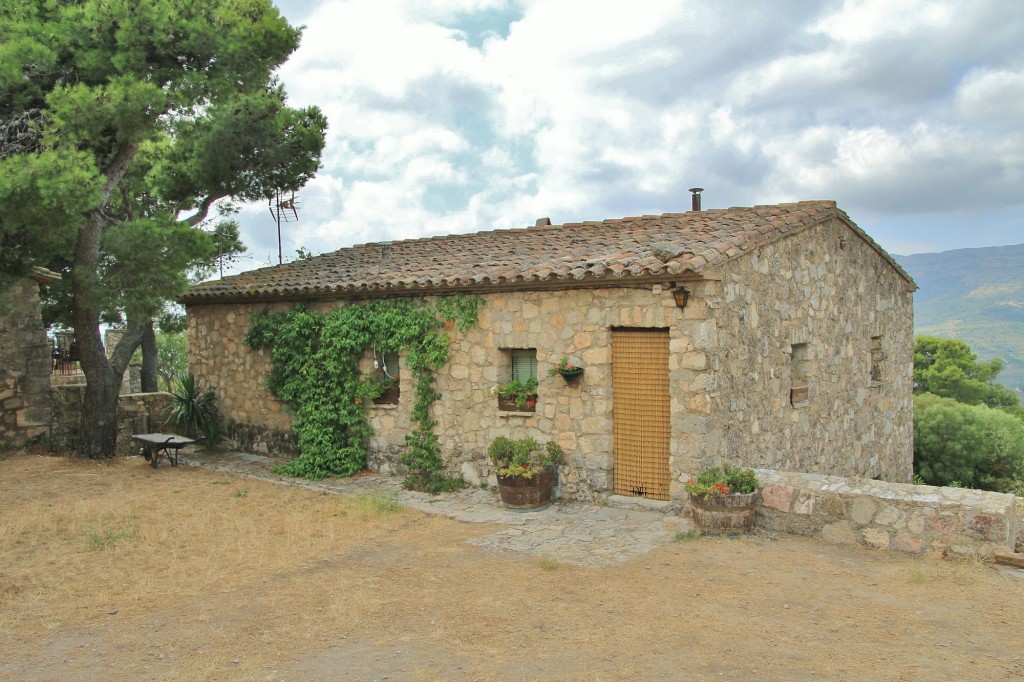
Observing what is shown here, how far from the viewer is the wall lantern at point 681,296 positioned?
7.67m

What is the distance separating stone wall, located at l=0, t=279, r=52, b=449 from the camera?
12.3 meters

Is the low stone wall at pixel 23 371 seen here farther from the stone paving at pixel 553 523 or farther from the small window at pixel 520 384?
the small window at pixel 520 384

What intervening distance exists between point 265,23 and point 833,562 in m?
11.5

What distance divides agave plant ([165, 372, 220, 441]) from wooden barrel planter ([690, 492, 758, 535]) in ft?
31.0

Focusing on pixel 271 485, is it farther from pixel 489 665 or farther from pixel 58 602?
pixel 489 665

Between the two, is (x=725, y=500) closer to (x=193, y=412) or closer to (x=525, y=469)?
(x=525, y=469)

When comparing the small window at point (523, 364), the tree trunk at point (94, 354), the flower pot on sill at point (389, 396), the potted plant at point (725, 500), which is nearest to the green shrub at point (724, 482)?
the potted plant at point (725, 500)

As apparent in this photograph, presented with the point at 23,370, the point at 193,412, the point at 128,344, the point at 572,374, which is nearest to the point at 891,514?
the point at 572,374

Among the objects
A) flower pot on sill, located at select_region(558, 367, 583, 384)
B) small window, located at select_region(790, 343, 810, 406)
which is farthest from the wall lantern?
small window, located at select_region(790, 343, 810, 406)

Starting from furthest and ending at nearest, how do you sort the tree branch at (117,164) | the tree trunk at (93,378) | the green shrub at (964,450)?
the green shrub at (964,450) < the tree trunk at (93,378) < the tree branch at (117,164)

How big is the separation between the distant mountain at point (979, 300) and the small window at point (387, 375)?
49704mm

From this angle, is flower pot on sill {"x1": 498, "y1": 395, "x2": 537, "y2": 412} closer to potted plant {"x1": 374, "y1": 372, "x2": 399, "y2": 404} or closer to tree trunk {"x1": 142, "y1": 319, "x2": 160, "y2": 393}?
potted plant {"x1": 374, "y1": 372, "x2": 399, "y2": 404}

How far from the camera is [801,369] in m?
10.0

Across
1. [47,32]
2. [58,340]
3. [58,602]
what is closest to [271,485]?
[58,602]
